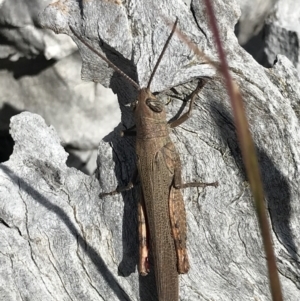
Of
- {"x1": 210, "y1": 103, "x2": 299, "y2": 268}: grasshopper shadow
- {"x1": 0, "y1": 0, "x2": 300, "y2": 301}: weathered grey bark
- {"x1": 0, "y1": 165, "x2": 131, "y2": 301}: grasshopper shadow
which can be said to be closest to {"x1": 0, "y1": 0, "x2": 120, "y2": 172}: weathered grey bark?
{"x1": 0, "y1": 0, "x2": 300, "y2": 301}: weathered grey bark

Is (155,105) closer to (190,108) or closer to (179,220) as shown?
(190,108)

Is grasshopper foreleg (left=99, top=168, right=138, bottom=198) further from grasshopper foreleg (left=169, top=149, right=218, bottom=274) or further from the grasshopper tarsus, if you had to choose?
the grasshopper tarsus

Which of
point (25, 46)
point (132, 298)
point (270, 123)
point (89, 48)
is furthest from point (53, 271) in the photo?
point (25, 46)

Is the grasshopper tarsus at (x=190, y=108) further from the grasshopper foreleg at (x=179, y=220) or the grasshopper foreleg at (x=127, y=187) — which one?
the grasshopper foreleg at (x=127, y=187)

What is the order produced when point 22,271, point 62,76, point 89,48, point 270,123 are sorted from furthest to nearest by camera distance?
point 62,76 < point 22,271 < point 89,48 < point 270,123

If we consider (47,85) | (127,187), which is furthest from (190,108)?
(47,85)

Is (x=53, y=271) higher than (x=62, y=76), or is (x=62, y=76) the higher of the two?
(x=62, y=76)

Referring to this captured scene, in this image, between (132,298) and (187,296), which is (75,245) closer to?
(132,298)
